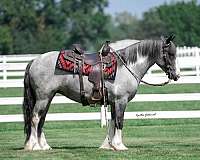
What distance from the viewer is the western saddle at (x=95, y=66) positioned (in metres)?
13.3

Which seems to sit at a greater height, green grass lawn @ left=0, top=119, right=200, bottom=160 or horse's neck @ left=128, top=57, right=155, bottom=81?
horse's neck @ left=128, top=57, right=155, bottom=81

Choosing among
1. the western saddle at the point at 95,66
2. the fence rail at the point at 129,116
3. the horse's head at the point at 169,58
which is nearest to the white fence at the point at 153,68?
the fence rail at the point at 129,116

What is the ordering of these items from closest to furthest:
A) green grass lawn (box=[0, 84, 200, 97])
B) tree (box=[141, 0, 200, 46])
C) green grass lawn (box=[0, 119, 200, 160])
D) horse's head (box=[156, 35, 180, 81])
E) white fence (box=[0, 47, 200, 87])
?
green grass lawn (box=[0, 119, 200, 160]) < horse's head (box=[156, 35, 180, 81]) < white fence (box=[0, 47, 200, 87]) < green grass lawn (box=[0, 84, 200, 97]) < tree (box=[141, 0, 200, 46])

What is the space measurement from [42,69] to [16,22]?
66.1 meters

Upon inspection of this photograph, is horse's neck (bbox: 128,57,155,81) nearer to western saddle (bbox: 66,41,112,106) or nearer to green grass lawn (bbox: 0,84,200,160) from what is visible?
western saddle (bbox: 66,41,112,106)

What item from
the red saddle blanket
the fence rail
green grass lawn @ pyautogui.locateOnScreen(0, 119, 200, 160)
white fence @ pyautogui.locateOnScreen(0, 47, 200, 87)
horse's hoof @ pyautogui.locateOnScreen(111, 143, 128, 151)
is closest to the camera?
green grass lawn @ pyautogui.locateOnScreen(0, 119, 200, 160)

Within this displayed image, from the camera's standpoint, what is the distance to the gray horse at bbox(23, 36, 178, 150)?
43.8 ft

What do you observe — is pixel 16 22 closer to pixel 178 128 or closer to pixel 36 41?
pixel 36 41

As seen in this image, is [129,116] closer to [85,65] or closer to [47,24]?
[85,65]

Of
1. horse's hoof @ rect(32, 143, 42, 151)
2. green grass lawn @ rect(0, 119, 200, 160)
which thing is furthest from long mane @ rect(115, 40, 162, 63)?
horse's hoof @ rect(32, 143, 42, 151)

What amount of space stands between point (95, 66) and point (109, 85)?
0.45 metres

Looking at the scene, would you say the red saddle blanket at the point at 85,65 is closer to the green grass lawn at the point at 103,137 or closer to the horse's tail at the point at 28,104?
the horse's tail at the point at 28,104

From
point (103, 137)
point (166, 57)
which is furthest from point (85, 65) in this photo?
point (103, 137)

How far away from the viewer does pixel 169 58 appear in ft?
44.9
